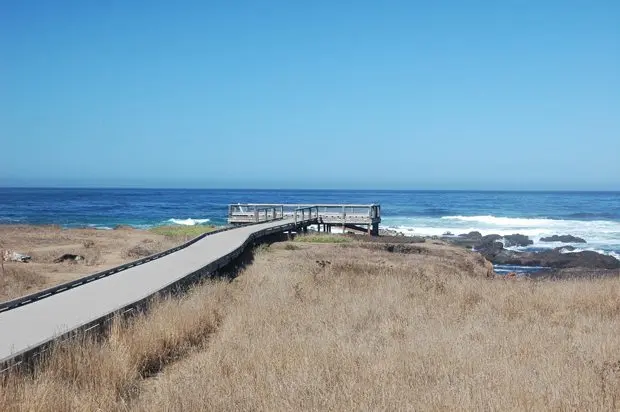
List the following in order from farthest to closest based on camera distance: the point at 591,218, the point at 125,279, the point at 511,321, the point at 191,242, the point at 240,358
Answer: the point at 591,218 → the point at 191,242 → the point at 125,279 → the point at 511,321 → the point at 240,358

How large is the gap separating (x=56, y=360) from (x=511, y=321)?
7.45m

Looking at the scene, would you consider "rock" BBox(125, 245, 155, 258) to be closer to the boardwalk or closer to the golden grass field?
the golden grass field

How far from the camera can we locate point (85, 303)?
1085cm

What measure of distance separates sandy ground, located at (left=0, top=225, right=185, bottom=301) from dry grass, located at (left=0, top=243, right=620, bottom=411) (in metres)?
5.40

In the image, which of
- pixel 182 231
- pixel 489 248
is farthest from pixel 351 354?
pixel 489 248

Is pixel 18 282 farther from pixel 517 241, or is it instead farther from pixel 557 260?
pixel 517 241

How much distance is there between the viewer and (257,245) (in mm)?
26375

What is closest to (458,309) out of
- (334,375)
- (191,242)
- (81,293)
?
(334,375)

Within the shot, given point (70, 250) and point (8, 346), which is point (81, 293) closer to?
point (8, 346)

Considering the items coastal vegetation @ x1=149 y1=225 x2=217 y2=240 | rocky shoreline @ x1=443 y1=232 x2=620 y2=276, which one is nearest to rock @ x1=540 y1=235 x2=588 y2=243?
rocky shoreline @ x1=443 y1=232 x2=620 y2=276

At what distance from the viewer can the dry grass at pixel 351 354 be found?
6207mm

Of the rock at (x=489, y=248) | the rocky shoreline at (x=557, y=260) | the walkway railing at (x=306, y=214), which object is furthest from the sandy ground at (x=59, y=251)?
the rock at (x=489, y=248)

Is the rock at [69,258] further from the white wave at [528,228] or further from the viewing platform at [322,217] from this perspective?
the white wave at [528,228]

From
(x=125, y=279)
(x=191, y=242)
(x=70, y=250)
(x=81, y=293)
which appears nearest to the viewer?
(x=81, y=293)
